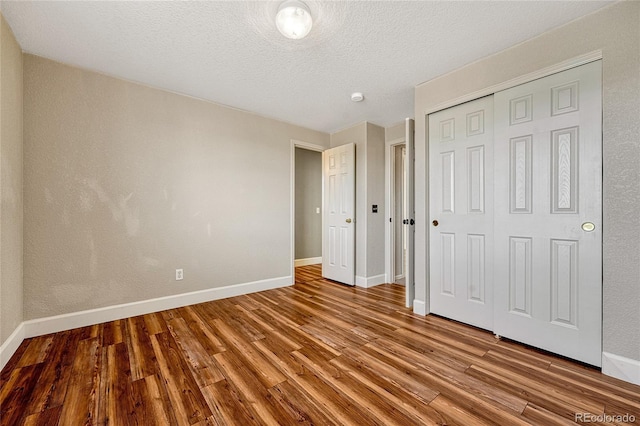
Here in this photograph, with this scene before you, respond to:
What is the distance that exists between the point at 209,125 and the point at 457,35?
2.79 m

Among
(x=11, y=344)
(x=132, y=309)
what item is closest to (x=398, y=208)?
(x=132, y=309)

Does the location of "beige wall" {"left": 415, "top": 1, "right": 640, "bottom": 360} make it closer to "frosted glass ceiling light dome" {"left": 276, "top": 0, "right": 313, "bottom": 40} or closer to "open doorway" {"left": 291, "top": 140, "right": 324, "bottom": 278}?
"frosted glass ceiling light dome" {"left": 276, "top": 0, "right": 313, "bottom": 40}

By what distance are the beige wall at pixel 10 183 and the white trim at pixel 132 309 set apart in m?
0.18

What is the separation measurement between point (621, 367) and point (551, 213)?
1.06m

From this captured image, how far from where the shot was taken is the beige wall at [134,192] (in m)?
2.36

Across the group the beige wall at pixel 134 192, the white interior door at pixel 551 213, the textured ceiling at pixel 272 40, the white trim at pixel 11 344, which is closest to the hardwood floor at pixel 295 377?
the white trim at pixel 11 344

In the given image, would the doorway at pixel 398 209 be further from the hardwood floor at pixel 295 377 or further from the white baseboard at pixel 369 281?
the hardwood floor at pixel 295 377

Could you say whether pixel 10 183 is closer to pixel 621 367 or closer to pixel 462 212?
pixel 462 212

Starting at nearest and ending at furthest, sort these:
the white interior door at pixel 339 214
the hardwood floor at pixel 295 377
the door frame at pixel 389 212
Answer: the hardwood floor at pixel 295 377
the white interior door at pixel 339 214
the door frame at pixel 389 212

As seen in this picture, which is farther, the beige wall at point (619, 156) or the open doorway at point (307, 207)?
the open doorway at point (307, 207)

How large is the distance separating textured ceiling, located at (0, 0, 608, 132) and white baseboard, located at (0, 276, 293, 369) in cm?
236

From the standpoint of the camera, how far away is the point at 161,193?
2.96 metres

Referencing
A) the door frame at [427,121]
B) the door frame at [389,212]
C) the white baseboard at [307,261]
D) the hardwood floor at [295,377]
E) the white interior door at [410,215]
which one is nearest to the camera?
the hardwood floor at [295,377]

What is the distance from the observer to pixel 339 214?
4.25 meters
